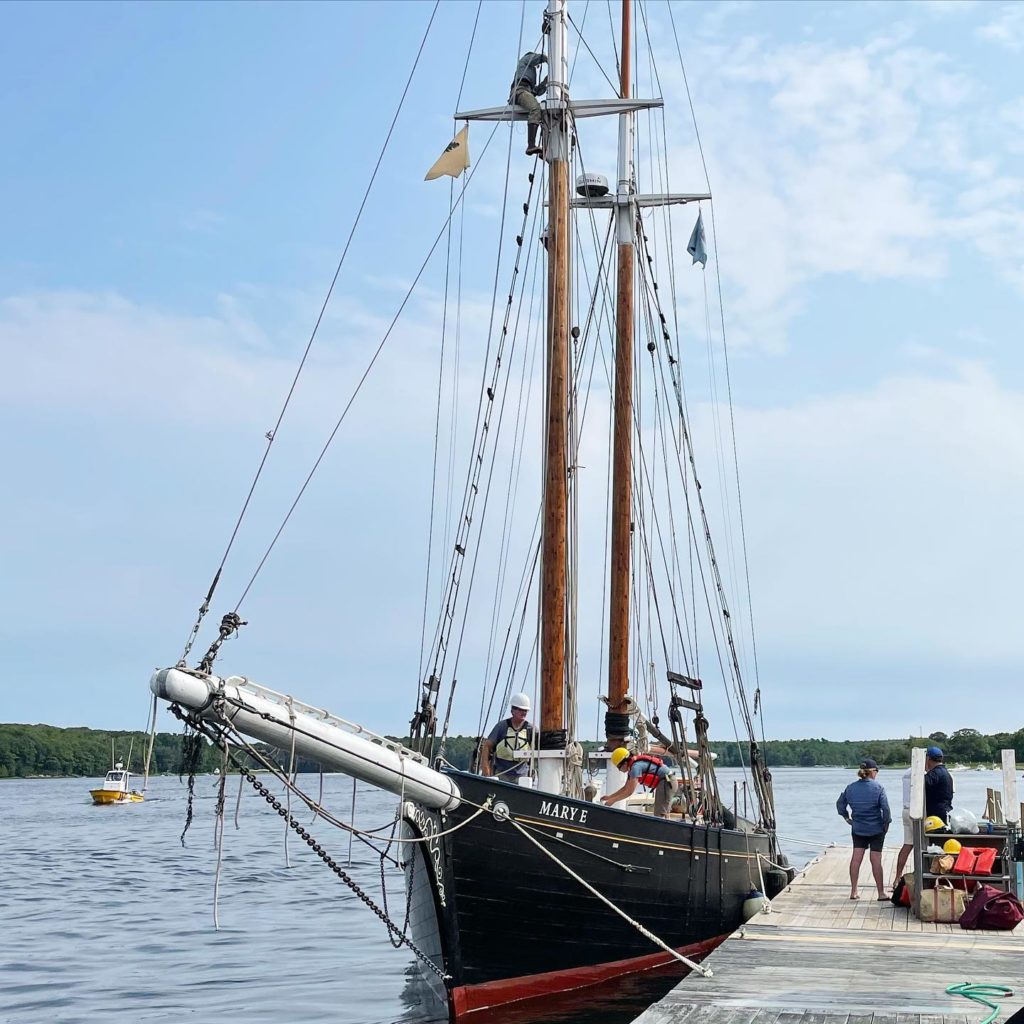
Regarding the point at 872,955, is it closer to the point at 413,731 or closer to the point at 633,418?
the point at 413,731

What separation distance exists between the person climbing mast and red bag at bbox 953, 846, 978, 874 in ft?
35.2

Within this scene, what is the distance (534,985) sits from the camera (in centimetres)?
1475

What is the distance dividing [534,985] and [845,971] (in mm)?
3824

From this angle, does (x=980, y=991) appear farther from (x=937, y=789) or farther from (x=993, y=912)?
(x=937, y=789)

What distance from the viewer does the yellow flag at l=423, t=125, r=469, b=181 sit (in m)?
18.9

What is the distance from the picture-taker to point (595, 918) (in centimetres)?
1512

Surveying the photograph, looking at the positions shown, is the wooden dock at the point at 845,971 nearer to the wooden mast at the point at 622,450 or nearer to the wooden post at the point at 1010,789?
the wooden post at the point at 1010,789

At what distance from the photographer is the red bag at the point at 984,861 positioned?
15.6 metres

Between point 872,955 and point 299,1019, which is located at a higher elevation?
point 872,955

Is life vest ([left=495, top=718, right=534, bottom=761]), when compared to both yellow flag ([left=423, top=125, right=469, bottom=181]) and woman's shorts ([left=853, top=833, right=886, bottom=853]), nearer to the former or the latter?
woman's shorts ([left=853, top=833, right=886, bottom=853])

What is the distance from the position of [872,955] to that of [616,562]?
36.1 ft

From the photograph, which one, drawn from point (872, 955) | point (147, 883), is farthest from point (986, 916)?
point (147, 883)

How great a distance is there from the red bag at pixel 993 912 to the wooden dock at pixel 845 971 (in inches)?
6.2

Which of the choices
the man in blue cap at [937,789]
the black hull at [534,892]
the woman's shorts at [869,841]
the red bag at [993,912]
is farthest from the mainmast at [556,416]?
the red bag at [993,912]
